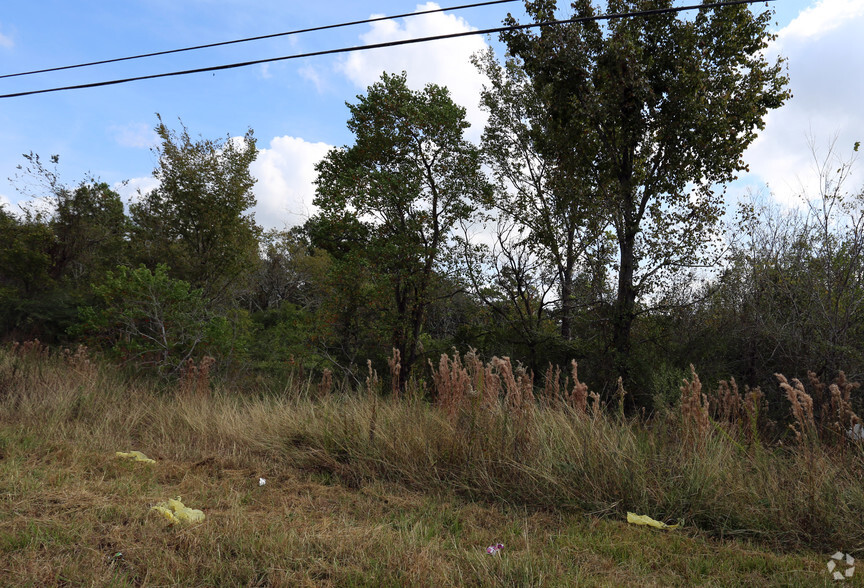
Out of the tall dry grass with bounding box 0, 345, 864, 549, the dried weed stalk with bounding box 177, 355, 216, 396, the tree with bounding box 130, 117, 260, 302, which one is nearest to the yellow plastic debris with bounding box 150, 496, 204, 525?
the tall dry grass with bounding box 0, 345, 864, 549

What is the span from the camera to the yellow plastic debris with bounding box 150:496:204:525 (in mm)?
3467

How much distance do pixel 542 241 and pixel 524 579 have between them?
11.1m

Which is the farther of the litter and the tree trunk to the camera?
the tree trunk

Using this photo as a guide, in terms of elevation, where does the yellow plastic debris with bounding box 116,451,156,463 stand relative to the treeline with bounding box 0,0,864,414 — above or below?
below

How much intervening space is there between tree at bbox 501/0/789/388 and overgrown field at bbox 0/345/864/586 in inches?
245

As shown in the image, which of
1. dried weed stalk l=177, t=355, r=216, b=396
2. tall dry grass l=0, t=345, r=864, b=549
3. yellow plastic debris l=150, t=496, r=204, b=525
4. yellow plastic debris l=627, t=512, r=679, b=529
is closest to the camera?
yellow plastic debris l=150, t=496, r=204, b=525

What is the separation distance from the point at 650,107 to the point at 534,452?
898 centimetres

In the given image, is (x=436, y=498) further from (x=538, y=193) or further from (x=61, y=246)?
(x=61, y=246)

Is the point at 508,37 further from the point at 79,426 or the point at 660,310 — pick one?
the point at 79,426

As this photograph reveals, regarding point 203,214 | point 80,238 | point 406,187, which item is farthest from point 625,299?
point 80,238

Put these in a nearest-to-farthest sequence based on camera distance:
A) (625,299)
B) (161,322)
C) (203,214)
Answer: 1. (161,322)
2. (625,299)
3. (203,214)

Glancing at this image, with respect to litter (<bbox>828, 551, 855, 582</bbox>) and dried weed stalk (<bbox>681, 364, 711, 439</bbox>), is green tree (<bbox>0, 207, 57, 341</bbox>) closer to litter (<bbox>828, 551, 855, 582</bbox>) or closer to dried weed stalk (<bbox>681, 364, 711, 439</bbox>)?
dried weed stalk (<bbox>681, 364, 711, 439</bbox>)

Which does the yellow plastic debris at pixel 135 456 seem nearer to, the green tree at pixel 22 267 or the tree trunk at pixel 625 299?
the tree trunk at pixel 625 299

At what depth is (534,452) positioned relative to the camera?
4.37 meters
